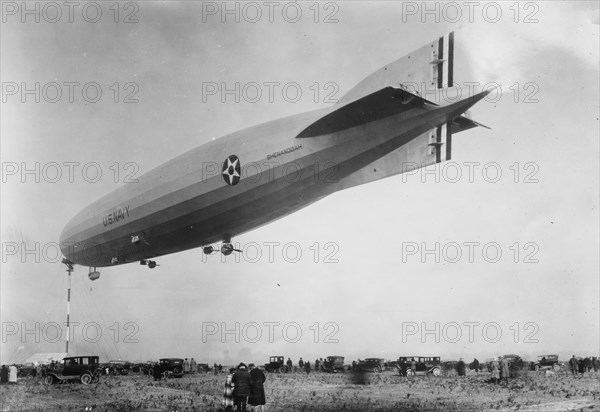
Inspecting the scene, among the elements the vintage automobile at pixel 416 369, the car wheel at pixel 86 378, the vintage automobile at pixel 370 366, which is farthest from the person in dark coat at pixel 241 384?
the vintage automobile at pixel 370 366

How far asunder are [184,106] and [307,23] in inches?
234

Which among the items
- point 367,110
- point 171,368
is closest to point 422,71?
point 367,110

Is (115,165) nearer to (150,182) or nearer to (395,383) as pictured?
(150,182)

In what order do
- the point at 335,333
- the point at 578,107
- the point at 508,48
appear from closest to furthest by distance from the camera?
1. the point at 508,48
2. the point at 578,107
3. the point at 335,333

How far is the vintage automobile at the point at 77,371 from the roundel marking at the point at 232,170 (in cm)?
1317

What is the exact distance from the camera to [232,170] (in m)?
21.4

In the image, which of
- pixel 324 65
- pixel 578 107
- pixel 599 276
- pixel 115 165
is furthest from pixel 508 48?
pixel 115 165

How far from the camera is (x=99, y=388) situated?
83.7 ft

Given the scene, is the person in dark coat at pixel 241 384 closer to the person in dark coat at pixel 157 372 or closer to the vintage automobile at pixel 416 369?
the person in dark coat at pixel 157 372

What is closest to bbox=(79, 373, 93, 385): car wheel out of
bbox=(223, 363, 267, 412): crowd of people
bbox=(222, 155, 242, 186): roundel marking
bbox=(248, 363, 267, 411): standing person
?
bbox=(222, 155, 242, 186): roundel marking

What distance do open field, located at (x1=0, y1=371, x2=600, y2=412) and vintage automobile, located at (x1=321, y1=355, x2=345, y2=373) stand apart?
1400 centimetres

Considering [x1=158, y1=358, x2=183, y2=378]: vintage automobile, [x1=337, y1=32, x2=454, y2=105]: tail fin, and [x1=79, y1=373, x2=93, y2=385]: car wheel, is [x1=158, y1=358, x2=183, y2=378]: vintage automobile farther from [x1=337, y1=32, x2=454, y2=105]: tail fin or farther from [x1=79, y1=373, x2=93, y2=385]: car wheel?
[x1=337, y1=32, x2=454, y2=105]: tail fin

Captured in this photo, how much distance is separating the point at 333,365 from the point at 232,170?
23051 millimetres

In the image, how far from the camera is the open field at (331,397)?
18.4 meters
